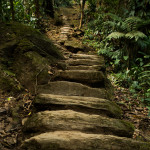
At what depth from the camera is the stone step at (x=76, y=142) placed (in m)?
1.31

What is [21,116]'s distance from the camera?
198cm

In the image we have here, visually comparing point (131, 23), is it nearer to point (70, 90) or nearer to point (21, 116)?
point (70, 90)

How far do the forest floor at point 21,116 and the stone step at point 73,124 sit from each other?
0.63ft

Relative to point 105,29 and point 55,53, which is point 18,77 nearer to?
point 55,53

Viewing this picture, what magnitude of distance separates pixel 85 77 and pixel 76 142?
1.69 meters

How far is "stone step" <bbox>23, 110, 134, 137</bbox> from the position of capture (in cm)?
158

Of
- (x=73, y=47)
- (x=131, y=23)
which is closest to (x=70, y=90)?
(x=73, y=47)

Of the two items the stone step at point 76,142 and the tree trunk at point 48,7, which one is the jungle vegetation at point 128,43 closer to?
the stone step at point 76,142

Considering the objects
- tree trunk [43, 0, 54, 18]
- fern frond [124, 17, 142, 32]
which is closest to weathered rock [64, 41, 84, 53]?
fern frond [124, 17, 142, 32]

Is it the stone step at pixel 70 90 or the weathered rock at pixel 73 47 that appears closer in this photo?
the stone step at pixel 70 90

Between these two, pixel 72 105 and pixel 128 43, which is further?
pixel 128 43

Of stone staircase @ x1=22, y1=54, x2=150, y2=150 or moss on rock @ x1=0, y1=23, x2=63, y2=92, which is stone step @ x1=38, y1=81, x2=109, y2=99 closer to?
stone staircase @ x1=22, y1=54, x2=150, y2=150

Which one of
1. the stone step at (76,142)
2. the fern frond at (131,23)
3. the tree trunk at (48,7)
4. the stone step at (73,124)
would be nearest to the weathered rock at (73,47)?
the fern frond at (131,23)

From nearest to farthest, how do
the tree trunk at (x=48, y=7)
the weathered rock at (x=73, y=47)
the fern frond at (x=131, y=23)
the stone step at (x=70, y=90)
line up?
the stone step at (x=70, y=90), the fern frond at (x=131, y=23), the weathered rock at (x=73, y=47), the tree trunk at (x=48, y=7)
